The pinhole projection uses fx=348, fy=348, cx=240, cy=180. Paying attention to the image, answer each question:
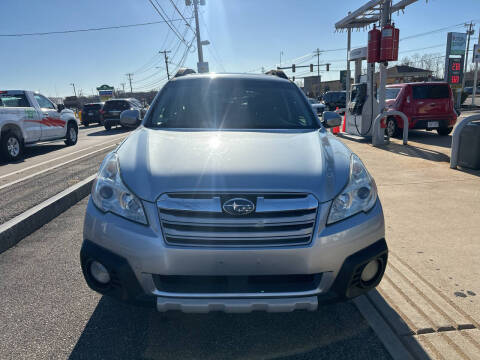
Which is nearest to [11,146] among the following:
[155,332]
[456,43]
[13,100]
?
[13,100]

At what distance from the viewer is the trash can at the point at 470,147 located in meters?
6.20

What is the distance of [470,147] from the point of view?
6.34 metres

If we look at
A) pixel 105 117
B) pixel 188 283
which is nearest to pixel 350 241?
pixel 188 283

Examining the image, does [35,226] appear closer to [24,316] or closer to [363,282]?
[24,316]

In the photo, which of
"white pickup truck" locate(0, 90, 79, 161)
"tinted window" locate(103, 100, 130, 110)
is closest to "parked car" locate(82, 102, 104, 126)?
"tinted window" locate(103, 100, 130, 110)

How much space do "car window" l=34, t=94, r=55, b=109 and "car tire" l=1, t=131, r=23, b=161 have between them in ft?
5.98

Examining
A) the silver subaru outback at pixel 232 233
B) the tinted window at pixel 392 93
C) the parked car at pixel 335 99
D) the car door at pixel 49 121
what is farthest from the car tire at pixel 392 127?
the parked car at pixel 335 99

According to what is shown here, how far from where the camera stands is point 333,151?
8.26 feet

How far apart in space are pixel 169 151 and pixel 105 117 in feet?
63.0

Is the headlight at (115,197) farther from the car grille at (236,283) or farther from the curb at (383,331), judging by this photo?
the curb at (383,331)

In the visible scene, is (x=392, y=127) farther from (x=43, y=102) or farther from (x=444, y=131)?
(x=43, y=102)

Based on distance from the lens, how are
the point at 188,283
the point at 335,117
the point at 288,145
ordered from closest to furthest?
the point at 188,283 → the point at 288,145 → the point at 335,117

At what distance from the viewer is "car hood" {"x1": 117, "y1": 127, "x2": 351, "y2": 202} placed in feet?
6.58

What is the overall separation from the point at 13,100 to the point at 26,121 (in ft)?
2.26
